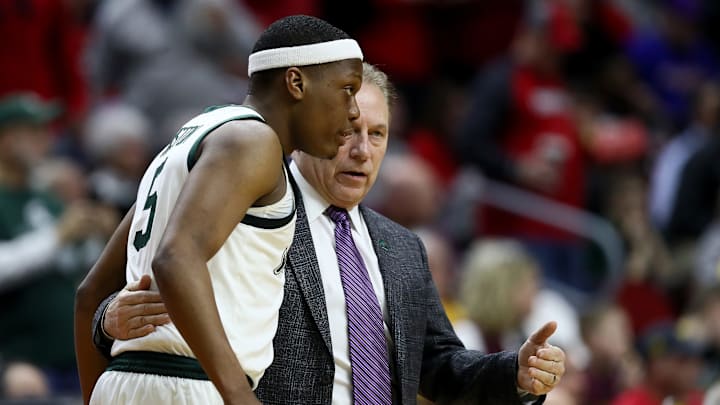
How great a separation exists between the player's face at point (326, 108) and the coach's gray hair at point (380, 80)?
0.81 metres

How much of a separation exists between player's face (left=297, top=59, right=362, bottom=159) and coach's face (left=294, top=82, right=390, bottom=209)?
64 cm

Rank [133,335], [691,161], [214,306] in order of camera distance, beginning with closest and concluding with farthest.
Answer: [214,306]
[133,335]
[691,161]

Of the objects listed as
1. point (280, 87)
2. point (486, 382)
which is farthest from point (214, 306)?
point (486, 382)

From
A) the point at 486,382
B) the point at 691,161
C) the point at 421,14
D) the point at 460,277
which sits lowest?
the point at 486,382

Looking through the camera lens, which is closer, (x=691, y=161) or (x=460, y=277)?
(x=460, y=277)

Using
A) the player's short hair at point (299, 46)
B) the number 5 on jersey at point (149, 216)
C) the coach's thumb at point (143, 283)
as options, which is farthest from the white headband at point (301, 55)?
the coach's thumb at point (143, 283)

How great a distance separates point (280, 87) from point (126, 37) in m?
6.07

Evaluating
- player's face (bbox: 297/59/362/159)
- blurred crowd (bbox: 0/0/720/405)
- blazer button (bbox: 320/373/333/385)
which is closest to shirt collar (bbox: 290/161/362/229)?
blazer button (bbox: 320/373/333/385)

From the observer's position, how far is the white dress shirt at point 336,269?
3.89 m

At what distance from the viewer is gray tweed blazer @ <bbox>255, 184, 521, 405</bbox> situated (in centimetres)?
379

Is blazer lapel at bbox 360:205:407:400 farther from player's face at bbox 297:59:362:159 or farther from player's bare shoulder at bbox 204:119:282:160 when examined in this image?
player's bare shoulder at bbox 204:119:282:160

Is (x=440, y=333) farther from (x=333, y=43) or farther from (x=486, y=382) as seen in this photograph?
(x=333, y=43)

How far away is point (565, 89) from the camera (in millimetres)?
10656

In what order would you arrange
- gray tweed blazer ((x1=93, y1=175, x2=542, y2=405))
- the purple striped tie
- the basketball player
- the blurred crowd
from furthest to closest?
the blurred crowd → the purple striped tie → gray tweed blazer ((x1=93, y1=175, x2=542, y2=405)) → the basketball player
